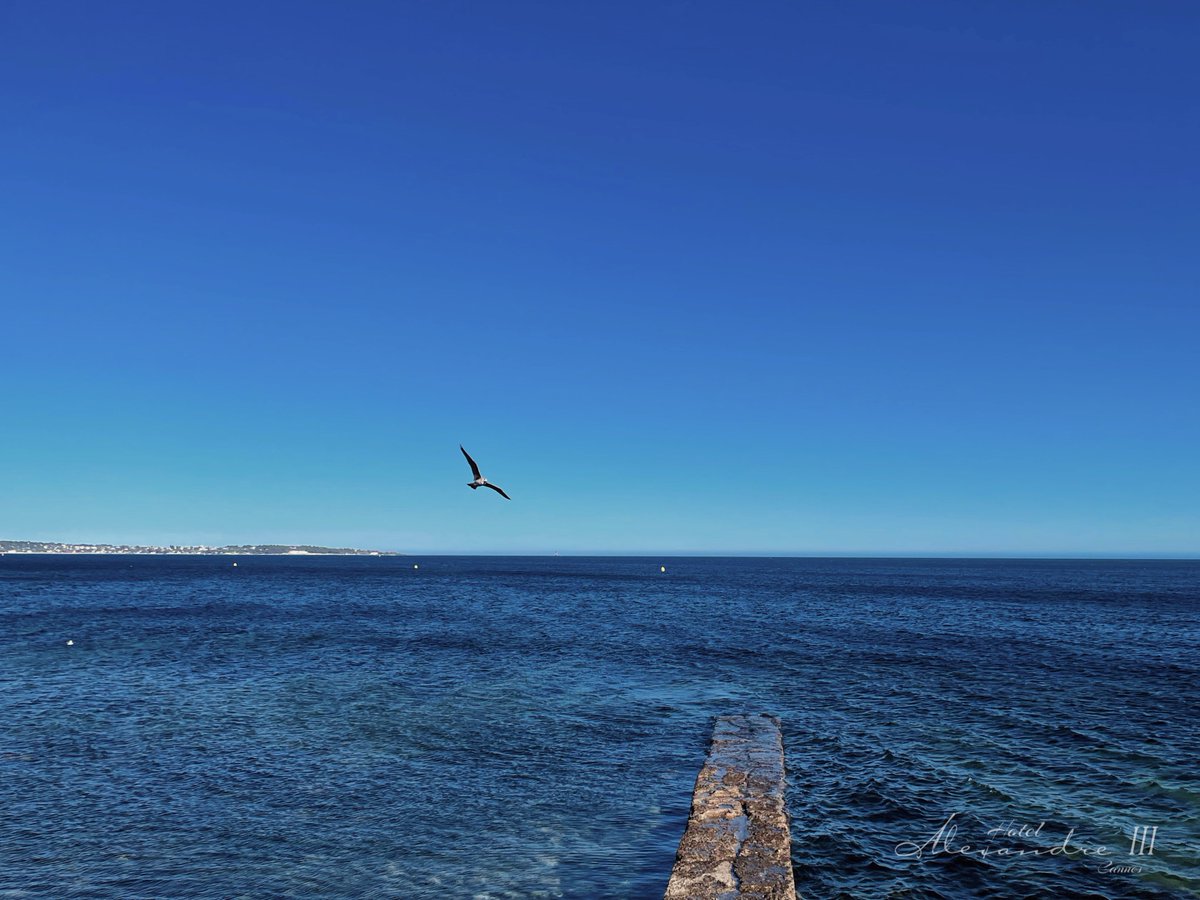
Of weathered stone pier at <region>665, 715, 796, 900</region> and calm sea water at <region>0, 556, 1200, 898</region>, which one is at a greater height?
weathered stone pier at <region>665, 715, 796, 900</region>

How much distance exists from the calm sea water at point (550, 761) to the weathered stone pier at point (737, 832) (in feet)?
3.34

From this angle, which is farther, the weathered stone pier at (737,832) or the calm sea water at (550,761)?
the calm sea water at (550,761)

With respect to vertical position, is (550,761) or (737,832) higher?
(737,832)

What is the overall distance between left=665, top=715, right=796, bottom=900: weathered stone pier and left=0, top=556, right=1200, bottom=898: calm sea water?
1019 mm

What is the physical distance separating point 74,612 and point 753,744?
3434 inches

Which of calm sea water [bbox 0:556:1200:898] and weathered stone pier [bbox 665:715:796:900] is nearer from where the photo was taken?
weathered stone pier [bbox 665:715:796:900]

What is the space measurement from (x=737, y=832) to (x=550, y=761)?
11128 mm

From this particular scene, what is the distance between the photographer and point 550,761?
102 ft

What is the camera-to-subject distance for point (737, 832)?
2191 cm

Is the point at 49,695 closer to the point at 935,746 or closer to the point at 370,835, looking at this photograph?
the point at 370,835

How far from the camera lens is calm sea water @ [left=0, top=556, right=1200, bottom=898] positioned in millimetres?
21250

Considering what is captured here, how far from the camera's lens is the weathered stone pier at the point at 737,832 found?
1848 centimetres

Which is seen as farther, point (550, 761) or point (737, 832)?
point (550, 761)

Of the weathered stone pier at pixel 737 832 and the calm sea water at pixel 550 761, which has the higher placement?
the weathered stone pier at pixel 737 832
